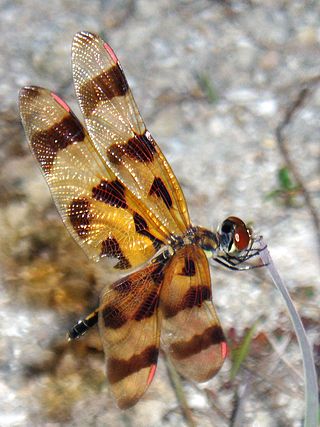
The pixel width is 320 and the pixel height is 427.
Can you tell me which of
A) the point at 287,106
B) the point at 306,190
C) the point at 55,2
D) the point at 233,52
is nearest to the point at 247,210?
the point at 306,190

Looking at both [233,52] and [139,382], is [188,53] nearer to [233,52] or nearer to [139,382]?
[233,52]

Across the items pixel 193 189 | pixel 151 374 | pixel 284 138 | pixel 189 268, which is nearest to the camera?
pixel 151 374

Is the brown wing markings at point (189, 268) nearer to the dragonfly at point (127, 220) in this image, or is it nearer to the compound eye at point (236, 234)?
the dragonfly at point (127, 220)

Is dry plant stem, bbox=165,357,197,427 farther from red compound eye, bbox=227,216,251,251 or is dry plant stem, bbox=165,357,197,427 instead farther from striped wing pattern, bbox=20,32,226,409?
red compound eye, bbox=227,216,251,251

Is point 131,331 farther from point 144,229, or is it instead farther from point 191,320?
point 144,229

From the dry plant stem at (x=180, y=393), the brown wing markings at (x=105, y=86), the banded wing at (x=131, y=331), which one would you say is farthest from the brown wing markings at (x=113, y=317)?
the brown wing markings at (x=105, y=86)

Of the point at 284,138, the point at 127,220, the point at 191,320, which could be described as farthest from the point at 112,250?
the point at 284,138

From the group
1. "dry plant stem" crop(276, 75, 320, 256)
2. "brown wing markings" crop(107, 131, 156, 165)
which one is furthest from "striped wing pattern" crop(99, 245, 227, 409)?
"dry plant stem" crop(276, 75, 320, 256)
